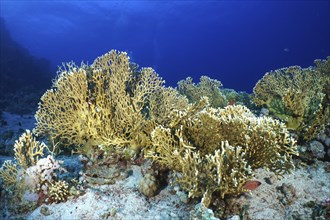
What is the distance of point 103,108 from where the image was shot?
543 centimetres

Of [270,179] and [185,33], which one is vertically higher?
[185,33]

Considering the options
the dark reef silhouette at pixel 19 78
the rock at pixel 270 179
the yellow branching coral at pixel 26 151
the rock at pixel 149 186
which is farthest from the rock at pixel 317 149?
the dark reef silhouette at pixel 19 78

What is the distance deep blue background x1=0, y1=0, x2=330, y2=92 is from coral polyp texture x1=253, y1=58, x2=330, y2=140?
2813 inches

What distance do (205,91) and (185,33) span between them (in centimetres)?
13796

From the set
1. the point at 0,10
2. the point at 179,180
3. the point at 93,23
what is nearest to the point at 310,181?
the point at 179,180

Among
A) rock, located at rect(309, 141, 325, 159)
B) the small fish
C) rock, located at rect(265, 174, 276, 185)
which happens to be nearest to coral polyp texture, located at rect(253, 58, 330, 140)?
rock, located at rect(309, 141, 325, 159)

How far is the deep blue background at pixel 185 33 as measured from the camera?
81.2 m

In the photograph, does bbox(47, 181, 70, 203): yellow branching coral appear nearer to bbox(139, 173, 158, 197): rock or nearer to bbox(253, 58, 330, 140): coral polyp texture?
bbox(139, 173, 158, 197): rock

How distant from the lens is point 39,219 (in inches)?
163

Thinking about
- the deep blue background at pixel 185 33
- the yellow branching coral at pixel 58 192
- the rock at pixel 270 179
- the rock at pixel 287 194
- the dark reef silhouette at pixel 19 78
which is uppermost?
the deep blue background at pixel 185 33

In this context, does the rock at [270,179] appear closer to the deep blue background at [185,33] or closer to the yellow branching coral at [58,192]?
the yellow branching coral at [58,192]

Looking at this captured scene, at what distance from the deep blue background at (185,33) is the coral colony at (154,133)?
71.6m

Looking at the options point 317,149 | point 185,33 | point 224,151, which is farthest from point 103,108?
point 185,33

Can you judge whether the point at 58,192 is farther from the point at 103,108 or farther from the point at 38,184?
the point at 103,108
